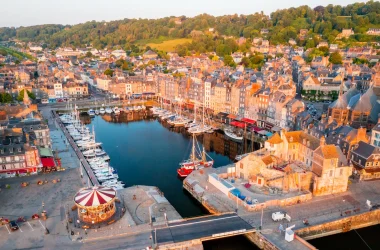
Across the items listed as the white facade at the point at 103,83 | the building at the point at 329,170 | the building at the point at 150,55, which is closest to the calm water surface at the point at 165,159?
the building at the point at 329,170

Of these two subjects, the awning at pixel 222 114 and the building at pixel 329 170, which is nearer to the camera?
the building at pixel 329 170

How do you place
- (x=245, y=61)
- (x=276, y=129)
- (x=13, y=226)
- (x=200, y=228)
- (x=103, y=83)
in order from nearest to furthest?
1. (x=200, y=228)
2. (x=13, y=226)
3. (x=276, y=129)
4. (x=103, y=83)
5. (x=245, y=61)

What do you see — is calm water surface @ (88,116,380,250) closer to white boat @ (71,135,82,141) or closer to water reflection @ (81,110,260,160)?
water reflection @ (81,110,260,160)

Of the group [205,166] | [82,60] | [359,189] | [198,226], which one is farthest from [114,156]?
[82,60]

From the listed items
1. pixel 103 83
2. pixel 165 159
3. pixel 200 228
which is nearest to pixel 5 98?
pixel 103 83

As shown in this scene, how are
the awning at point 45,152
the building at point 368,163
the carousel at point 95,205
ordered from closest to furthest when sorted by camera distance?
the carousel at point 95,205
the building at point 368,163
the awning at point 45,152

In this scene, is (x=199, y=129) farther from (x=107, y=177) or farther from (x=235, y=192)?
(x=235, y=192)

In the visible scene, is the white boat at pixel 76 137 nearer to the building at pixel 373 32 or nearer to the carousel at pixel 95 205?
the carousel at pixel 95 205

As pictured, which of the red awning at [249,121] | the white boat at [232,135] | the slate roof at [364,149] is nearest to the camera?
the slate roof at [364,149]
